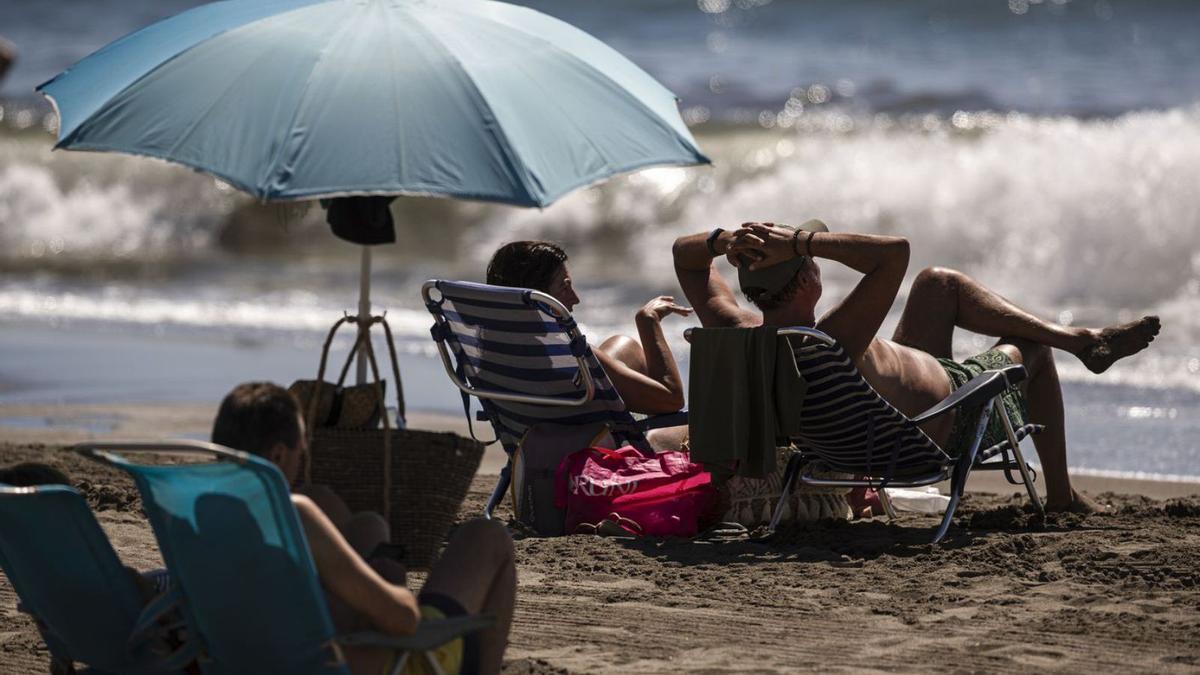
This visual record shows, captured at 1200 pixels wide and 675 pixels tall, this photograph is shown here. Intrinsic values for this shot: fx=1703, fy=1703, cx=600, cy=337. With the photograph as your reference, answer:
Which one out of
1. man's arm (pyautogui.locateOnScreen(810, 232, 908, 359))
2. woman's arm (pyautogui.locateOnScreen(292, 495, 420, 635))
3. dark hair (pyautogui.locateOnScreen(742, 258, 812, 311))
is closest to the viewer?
woman's arm (pyautogui.locateOnScreen(292, 495, 420, 635))

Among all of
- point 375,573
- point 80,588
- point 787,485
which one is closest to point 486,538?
point 375,573

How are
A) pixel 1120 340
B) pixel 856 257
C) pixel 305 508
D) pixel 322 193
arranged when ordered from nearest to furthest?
pixel 305 508 → pixel 322 193 → pixel 856 257 → pixel 1120 340

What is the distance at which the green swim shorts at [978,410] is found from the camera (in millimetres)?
5719

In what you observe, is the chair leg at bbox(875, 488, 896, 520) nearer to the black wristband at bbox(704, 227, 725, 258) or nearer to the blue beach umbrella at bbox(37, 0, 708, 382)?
the black wristband at bbox(704, 227, 725, 258)

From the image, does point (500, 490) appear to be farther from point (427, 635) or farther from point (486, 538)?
point (427, 635)

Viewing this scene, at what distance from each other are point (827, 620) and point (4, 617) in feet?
7.45

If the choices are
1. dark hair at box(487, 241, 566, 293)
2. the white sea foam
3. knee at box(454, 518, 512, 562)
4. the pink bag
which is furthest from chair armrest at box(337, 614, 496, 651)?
the white sea foam

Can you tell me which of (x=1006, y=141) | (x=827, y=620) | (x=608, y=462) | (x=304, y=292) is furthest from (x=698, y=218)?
(x=827, y=620)

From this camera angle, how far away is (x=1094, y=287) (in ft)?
43.8

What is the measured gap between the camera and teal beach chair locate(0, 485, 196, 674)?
11.0 ft

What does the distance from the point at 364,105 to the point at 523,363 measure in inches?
68.8

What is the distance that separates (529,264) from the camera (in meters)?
5.71

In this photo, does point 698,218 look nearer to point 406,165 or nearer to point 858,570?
point 858,570

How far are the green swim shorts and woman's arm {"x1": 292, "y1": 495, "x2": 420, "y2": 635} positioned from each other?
2.89 metres
